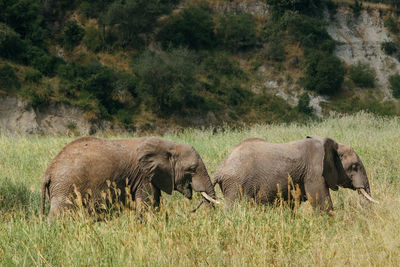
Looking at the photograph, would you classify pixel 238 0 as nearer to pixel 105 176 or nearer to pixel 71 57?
pixel 71 57

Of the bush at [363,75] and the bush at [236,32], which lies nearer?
the bush at [363,75]

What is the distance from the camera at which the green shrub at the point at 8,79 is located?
30.4 meters

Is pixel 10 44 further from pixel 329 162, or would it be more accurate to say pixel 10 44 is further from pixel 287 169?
pixel 329 162

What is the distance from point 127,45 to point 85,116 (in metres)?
11.2

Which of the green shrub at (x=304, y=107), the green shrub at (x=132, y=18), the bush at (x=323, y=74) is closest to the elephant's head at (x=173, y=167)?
the green shrub at (x=132, y=18)

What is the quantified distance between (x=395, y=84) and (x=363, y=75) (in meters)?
2.95

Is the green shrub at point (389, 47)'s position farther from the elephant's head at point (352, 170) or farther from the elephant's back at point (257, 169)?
the elephant's back at point (257, 169)

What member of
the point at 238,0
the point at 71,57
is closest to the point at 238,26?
the point at 238,0

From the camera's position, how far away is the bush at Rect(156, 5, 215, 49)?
1658 inches

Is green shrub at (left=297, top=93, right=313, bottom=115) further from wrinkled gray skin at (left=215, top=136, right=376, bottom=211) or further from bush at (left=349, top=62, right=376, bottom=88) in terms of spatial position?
wrinkled gray skin at (left=215, top=136, right=376, bottom=211)

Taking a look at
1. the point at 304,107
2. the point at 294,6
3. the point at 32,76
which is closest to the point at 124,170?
the point at 32,76

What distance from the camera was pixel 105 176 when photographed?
612 centimetres

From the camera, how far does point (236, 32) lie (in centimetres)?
4356

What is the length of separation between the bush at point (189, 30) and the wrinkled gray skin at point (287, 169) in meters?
35.6
